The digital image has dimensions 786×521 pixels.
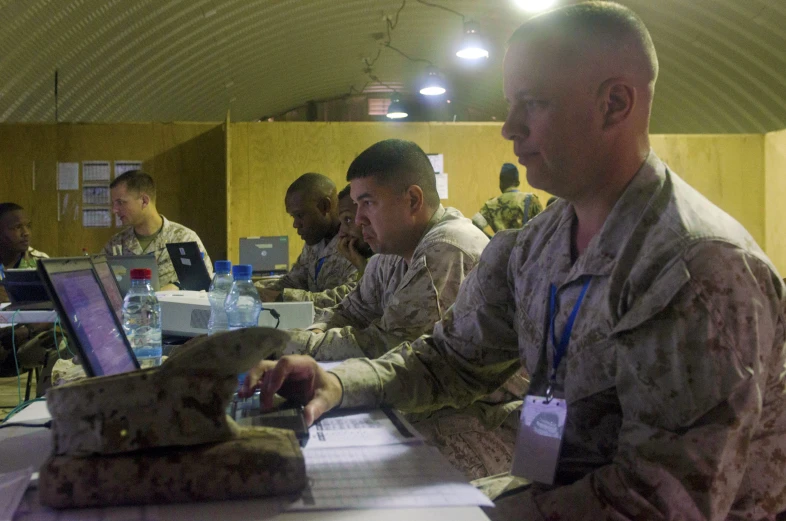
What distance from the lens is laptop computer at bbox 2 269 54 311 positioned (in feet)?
11.4

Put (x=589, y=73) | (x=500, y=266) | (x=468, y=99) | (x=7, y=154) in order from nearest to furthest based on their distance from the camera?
(x=589, y=73) → (x=500, y=266) → (x=7, y=154) → (x=468, y=99)

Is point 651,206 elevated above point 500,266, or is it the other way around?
point 651,206

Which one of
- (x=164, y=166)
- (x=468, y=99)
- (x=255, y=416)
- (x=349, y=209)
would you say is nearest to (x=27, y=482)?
(x=255, y=416)

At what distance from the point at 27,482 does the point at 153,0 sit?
7107 millimetres

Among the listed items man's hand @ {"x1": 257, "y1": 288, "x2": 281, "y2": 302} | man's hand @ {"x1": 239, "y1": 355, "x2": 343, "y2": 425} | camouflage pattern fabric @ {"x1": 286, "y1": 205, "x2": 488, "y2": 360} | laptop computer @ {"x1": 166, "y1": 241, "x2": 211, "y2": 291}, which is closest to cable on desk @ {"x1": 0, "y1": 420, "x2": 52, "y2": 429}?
man's hand @ {"x1": 239, "y1": 355, "x2": 343, "y2": 425}

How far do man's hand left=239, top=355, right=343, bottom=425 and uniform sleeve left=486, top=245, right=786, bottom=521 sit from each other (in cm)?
50

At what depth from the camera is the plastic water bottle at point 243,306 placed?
8.58ft

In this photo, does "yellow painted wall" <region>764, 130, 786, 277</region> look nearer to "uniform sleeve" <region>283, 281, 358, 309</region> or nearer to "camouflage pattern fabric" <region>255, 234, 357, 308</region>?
"camouflage pattern fabric" <region>255, 234, 357, 308</region>

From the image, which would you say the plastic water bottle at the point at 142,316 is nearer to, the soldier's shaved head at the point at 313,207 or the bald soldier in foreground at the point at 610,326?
the bald soldier in foreground at the point at 610,326

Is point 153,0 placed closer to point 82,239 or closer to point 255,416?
point 82,239

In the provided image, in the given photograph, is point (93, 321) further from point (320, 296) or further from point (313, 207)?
point (313, 207)

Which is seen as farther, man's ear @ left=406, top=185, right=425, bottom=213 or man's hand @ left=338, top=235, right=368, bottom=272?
man's hand @ left=338, top=235, right=368, bottom=272

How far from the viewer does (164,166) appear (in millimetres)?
7270

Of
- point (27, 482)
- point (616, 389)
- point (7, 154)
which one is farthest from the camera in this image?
point (7, 154)
